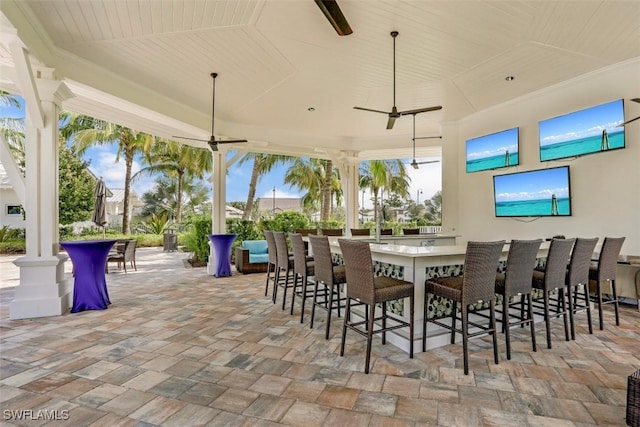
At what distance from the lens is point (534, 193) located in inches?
210

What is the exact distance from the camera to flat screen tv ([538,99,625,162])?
430cm

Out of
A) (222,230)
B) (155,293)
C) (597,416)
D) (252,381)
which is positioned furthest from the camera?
(222,230)

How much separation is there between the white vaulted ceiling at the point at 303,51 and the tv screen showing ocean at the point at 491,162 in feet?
3.21

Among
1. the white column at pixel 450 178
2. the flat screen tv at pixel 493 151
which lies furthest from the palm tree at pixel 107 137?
the flat screen tv at pixel 493 151

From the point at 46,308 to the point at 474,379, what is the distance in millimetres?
4643

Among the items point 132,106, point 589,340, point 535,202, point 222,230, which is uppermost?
point 132,106

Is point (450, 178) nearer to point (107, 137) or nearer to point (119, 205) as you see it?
point (107, 137)

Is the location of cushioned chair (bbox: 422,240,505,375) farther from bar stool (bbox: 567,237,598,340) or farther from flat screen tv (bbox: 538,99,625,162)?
flat screen tv (bbox: 538,99,625,162)

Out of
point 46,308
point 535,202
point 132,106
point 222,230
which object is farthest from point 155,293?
point 535,202

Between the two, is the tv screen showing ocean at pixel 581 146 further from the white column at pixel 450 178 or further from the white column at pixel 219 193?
the white column at pixel 219 193

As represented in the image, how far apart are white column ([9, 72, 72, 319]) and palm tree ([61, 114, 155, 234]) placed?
9.19 m

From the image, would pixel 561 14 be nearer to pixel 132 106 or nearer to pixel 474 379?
pixel 474 379

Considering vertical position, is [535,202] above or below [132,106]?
below

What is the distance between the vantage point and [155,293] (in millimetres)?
5234
